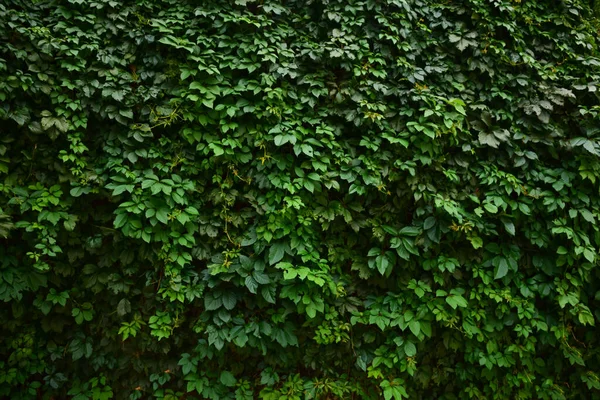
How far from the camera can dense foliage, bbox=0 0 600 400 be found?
2.36 metres

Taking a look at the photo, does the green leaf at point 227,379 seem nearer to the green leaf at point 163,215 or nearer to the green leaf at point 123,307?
the green leaf at point 123,307

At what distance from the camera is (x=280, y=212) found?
2398 millimetres

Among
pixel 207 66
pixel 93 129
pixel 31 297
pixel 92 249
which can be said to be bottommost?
pixel 31 297

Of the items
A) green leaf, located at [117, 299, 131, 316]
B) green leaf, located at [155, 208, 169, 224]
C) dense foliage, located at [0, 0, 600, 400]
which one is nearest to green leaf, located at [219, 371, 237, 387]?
dense foliage, located at [0, 0, 600, 400]

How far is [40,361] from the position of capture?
2432mm

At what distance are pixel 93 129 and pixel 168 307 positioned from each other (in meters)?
1.28

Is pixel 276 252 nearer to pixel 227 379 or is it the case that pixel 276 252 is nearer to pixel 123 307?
pixel 227 379

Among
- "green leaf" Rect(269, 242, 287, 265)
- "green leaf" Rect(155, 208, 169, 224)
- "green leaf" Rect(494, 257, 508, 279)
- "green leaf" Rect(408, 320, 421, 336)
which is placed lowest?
"green leaf" Rect(408, 320, 421, 336)

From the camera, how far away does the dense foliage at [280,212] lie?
7.75 ft

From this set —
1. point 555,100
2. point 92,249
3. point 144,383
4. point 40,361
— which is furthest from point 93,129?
point 555,100

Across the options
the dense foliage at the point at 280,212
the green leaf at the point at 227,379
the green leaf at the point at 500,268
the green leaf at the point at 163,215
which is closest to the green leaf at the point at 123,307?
the dense foliage at the point at 280,212

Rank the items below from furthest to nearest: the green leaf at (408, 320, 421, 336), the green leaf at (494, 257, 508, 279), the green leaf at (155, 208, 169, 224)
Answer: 1. the green leaf at (494, 257, 508, 279)
2. the green leaf at (408, 320, 421, 336)
3. the green leaf at (155, 208, 169, 224)

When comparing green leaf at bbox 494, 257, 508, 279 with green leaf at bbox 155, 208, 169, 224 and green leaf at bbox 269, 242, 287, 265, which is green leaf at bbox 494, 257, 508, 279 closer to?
green leaf at bbox 269, 242, 287, 265

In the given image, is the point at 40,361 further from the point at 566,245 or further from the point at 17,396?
the point at 566,245
